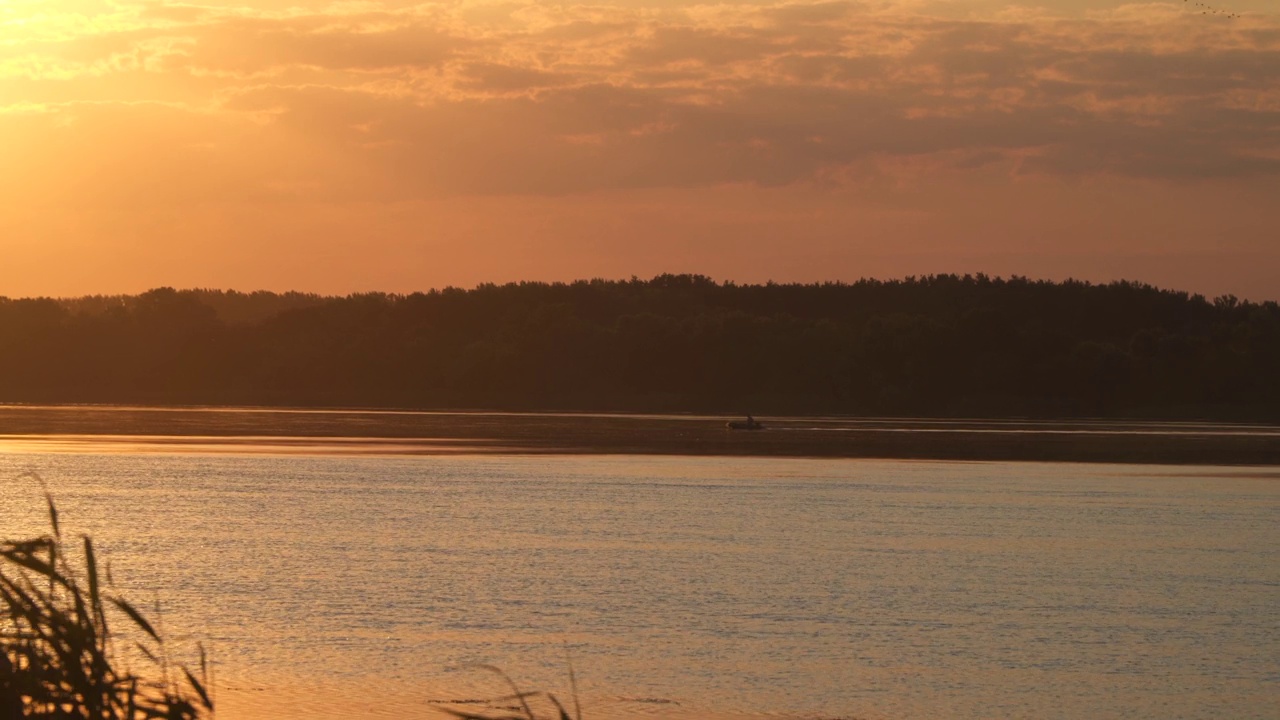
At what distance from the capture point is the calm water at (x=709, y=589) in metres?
13.7

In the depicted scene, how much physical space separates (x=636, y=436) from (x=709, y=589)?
130 feet

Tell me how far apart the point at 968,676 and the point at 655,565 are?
7.59 m

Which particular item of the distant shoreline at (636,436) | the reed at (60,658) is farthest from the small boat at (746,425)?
the reed at (60,658)

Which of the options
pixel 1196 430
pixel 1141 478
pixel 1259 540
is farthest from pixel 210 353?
pixel 1259 540

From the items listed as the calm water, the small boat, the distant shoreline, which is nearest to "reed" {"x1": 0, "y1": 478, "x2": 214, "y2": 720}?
the calm water

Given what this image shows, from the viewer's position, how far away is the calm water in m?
13.7

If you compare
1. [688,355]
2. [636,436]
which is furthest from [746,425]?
[688,355]

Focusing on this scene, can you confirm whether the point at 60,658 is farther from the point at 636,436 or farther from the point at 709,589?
the point at 636,436

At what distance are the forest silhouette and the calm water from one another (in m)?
64.0

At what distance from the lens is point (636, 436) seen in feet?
193

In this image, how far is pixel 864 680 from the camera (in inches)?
553

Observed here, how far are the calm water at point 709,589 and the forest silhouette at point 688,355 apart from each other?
64035mm

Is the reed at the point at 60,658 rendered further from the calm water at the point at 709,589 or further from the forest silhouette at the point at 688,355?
the forest silhouette at the point at 688,355

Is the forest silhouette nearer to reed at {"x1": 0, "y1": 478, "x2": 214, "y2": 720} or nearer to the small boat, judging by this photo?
the small boat
